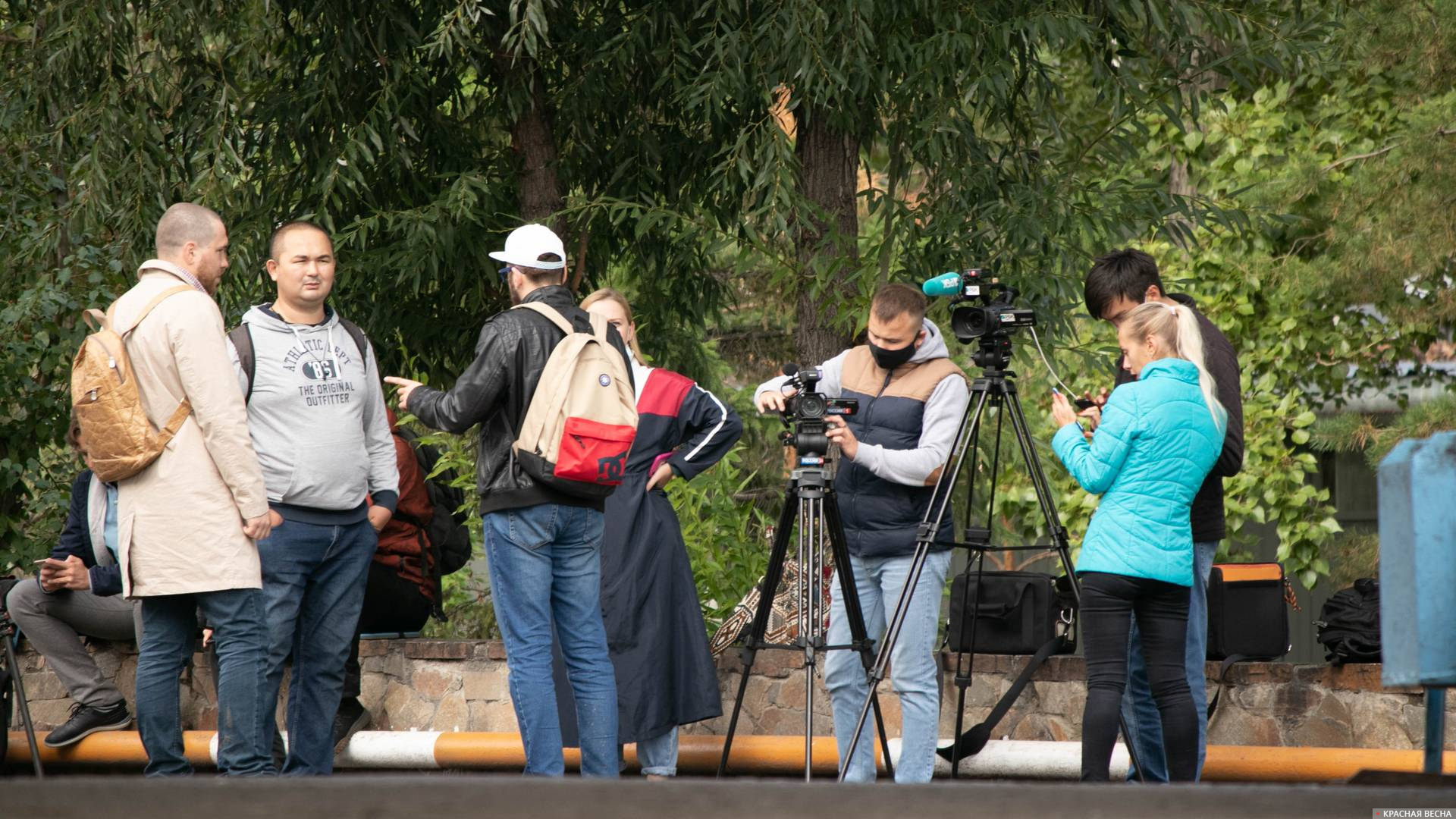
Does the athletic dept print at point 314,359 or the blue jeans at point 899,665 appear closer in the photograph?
the athletic dept print at point 314,359

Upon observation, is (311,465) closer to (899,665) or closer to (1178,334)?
(899,665)

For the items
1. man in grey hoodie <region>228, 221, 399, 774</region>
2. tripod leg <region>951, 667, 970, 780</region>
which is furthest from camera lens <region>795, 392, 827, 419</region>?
man in grey hoodie <region>228, 221, 399, 774</region>

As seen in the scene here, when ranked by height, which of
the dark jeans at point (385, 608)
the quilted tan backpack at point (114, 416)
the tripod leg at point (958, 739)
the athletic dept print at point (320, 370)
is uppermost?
the athletic dept print at point (320, 370)

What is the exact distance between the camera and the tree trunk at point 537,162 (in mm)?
7848

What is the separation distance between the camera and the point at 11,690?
21.2 ft

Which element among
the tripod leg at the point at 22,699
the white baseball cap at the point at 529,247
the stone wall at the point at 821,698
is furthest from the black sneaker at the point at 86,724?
the white baseball cap at the point at 529,247

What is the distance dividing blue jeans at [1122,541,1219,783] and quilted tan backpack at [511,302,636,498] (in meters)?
1.77

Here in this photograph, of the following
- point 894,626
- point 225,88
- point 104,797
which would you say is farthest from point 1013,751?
point 225,88

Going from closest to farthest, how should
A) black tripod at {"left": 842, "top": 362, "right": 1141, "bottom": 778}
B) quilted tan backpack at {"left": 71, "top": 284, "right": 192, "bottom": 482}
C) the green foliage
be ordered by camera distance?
quilted tan backpack at {"left": 71, "top": 284, "right": 192, "bottom": 482} → black tripod at {"left": 842, "top": 362, "right": 1141, "bottom": 778} → the green foliage

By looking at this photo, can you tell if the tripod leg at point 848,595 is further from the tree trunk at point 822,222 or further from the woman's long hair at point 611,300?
the tree trunk at point 822,222

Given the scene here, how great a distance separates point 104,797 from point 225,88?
5.39 meters

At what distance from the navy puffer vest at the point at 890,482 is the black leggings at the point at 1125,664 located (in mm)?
710

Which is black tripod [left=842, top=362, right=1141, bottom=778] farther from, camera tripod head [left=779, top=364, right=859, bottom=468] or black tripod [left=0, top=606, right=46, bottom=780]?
black tripod [left=0, top=606, right=46, bottom=780]

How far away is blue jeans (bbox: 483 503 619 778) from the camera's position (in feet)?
15.7
